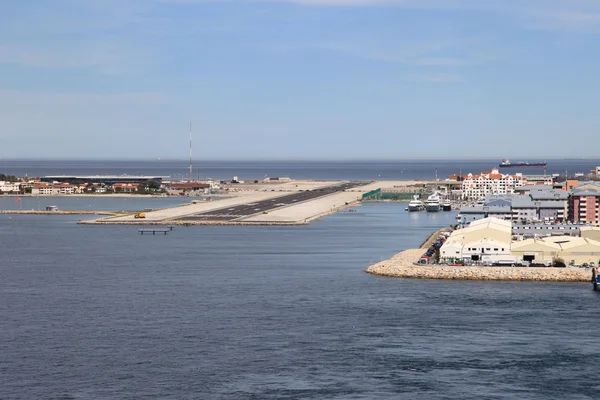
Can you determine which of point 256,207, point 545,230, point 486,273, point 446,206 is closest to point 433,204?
point 446,206

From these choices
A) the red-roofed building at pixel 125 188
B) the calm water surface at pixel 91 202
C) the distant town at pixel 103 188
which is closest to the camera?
the calm water surface at pixel 91 202

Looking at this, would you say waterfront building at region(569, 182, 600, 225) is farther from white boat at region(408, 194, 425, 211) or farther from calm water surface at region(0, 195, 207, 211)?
calm water surface at region(0, 195, 207, 211)

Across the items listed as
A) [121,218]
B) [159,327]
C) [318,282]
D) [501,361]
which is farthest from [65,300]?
[121,218]

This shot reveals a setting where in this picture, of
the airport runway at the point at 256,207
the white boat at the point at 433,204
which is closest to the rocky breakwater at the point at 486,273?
the airport runway at the point at 256,207

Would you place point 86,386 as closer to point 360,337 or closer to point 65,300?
point 360,337

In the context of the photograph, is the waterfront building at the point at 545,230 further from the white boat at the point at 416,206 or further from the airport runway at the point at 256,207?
the white boat at the point at 416,206

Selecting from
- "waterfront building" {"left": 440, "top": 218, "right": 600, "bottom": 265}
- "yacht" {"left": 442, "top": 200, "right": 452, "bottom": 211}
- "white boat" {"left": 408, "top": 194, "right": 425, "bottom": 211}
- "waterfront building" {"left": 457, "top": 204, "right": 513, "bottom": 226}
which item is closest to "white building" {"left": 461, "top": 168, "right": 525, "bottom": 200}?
"yacht" {"left": 442, "top": 200, "right": 452, "bottom": 211}

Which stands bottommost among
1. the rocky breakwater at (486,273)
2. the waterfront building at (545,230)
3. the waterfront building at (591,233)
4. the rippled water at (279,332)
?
the rippled water at (279,332)
